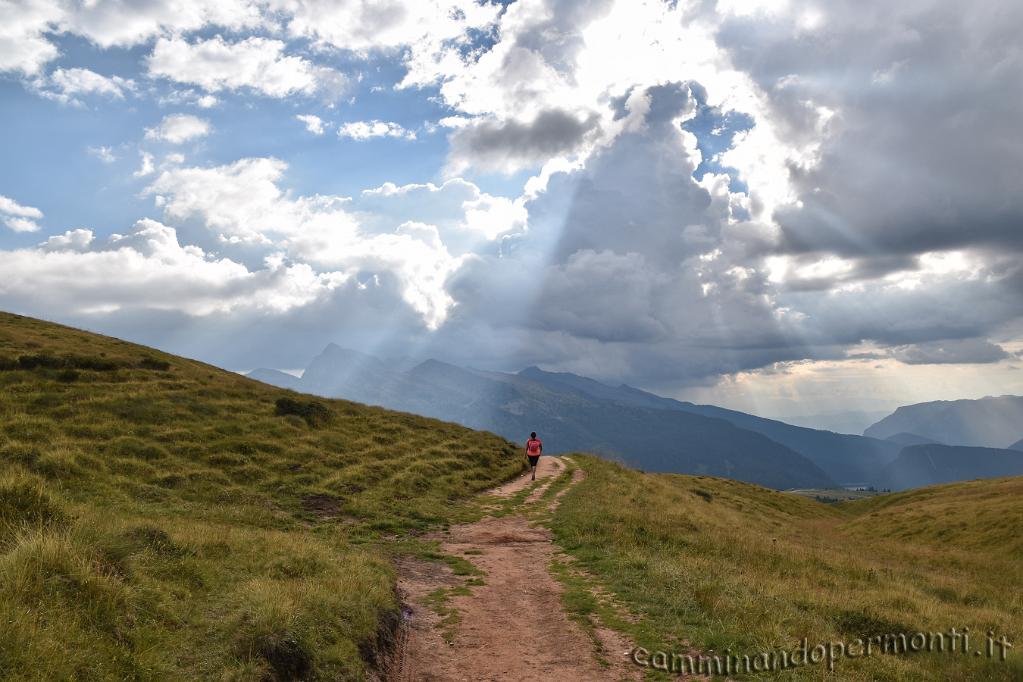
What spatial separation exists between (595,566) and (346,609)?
9.44 meters

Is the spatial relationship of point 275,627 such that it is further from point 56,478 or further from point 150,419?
point 150,419

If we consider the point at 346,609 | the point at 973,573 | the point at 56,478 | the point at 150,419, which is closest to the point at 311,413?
the point at 150,419

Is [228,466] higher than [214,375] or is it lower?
lower

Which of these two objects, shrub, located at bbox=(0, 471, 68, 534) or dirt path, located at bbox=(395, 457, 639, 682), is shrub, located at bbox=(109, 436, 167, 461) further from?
dirt path, located at bbox=(395, 457, 639, 682)

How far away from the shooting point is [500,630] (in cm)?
1342

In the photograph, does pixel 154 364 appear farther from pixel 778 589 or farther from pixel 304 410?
pixel 778 589

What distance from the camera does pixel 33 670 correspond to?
6719 millimetres

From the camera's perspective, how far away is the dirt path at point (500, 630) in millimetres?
11258

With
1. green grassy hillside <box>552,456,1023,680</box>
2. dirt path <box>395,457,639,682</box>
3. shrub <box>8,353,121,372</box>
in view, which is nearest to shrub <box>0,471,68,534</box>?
dirt path <box>395,457,639,682</box>

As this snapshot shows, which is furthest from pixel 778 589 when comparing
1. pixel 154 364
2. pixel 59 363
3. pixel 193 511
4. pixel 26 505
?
pixel 154 364

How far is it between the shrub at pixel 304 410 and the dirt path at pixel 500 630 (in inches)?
902

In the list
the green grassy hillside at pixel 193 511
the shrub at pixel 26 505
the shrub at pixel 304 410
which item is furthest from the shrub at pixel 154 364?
the shrub at pixel 26 505

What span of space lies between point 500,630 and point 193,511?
44.2 feet

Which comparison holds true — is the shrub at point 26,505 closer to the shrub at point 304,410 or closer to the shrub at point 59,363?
the shrub at point 304,410
